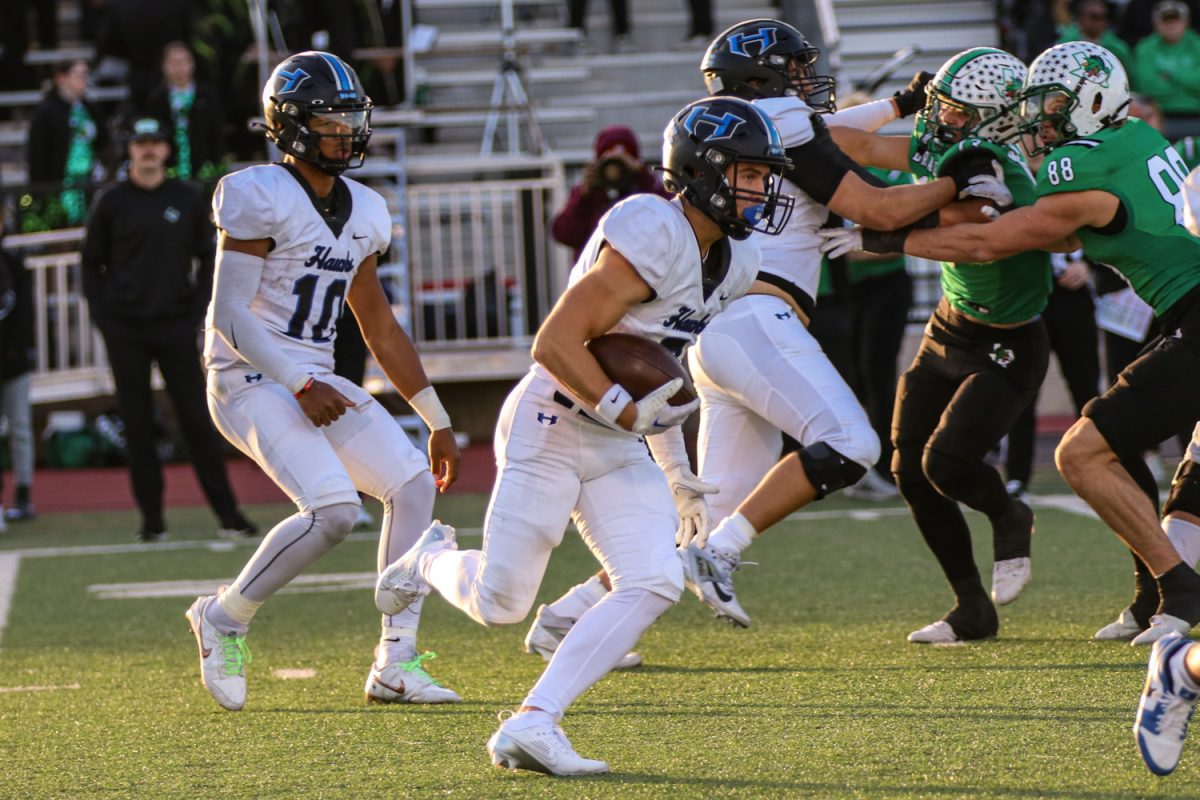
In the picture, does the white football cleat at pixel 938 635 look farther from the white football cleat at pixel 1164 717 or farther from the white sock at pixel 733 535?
the white football cleat at pixel 1164 717

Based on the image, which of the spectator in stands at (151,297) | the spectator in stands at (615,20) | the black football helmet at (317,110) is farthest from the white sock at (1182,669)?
the spectator in stands at (615,20)

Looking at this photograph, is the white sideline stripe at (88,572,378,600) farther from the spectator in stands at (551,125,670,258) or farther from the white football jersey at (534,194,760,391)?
the white football jersey at (534,194,760,391)

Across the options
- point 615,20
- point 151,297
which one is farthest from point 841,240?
point 615,20

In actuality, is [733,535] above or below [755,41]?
below

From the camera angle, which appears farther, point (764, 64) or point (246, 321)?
point (764, 64)

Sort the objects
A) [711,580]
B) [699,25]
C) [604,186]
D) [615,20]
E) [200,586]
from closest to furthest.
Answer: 1. [711,580]
2. [200,586]
3. [604,186]
4. [699,25]
5. [615,20]

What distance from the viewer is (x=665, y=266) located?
13.4 feet

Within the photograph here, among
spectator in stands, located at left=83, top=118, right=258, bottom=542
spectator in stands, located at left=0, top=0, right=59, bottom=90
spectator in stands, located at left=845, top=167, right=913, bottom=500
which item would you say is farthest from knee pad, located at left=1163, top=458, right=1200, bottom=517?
spectator in stands, located at left=0, top=0, right=59, bottom=90

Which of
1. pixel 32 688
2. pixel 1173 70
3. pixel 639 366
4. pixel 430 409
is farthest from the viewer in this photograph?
pixel 1173 70

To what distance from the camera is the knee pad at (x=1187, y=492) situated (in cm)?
552

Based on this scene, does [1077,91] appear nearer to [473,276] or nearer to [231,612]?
[231,612]

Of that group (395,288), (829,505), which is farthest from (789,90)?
(395,288)

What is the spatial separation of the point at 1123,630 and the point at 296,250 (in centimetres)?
284

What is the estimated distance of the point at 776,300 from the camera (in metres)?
5.69
